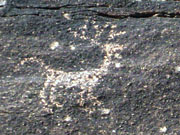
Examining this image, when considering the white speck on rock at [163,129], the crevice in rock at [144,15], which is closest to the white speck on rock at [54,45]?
the crevice in rock at [144,15]

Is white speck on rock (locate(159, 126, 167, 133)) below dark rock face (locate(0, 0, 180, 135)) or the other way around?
below

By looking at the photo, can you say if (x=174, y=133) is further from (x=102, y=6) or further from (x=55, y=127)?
(x=102, y=6)

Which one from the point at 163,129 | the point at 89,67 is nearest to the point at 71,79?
the point at 89,67

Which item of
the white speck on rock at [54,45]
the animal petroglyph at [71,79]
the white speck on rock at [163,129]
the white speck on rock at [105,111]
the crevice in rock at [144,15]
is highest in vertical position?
the crevice in rock at [144,15]

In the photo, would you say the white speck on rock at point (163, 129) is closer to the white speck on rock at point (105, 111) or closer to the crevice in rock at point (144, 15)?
the white speck on rock at point (105, 111)

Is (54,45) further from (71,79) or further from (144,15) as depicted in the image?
(144,15)

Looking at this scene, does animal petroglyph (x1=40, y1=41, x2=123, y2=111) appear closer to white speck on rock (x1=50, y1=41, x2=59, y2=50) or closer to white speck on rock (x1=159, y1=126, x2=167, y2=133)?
white speck on rock (x1=50, y1=41, x2=59, y2=50)

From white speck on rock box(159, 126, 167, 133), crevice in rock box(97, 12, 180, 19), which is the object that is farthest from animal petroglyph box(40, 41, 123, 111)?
white speck on rock box(159, 126, 167, 133)

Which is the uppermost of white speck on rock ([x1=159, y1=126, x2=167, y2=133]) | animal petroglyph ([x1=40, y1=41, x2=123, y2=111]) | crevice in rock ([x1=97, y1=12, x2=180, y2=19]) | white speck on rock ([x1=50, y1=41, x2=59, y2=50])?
crevice in rock ([x1=97, y1=12, x2=180, y2=19])
